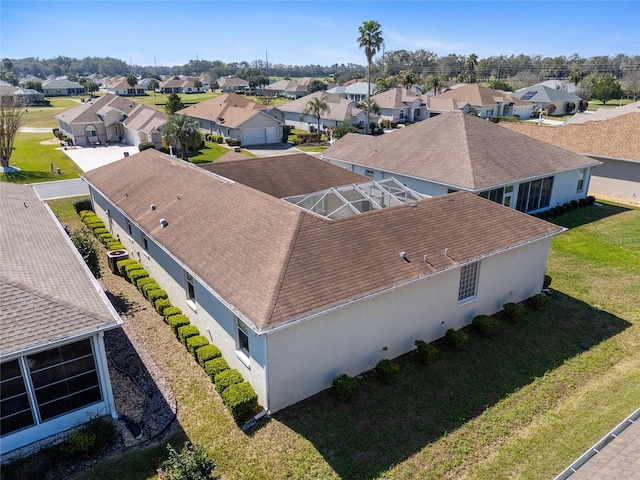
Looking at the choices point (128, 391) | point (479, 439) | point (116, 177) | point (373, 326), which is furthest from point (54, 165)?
point (479, 439)

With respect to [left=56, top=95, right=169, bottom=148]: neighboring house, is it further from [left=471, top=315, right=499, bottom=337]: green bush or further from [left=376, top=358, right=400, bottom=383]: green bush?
[left=376, top=358, right=400, bottom=383]: green bush

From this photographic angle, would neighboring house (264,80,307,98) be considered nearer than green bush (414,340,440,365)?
No

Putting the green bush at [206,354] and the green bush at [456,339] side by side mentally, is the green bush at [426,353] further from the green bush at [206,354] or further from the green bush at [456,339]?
the green bush at [206,354]

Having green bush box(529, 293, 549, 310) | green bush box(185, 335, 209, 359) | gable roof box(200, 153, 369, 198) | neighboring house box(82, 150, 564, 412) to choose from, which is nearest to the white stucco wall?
neighboring house box(82, 150, 564, 412)

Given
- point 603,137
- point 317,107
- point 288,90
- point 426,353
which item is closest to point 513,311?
point 426,353

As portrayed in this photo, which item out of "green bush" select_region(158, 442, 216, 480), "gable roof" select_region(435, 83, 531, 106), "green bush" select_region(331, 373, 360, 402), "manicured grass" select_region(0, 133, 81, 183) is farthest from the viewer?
"gable roof" select_region(435, 83, 531, 106)

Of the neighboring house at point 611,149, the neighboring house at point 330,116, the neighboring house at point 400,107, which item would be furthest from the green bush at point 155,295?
the neighboring house at point 400,107

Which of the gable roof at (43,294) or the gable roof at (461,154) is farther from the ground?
the gable roof at (461,154)
